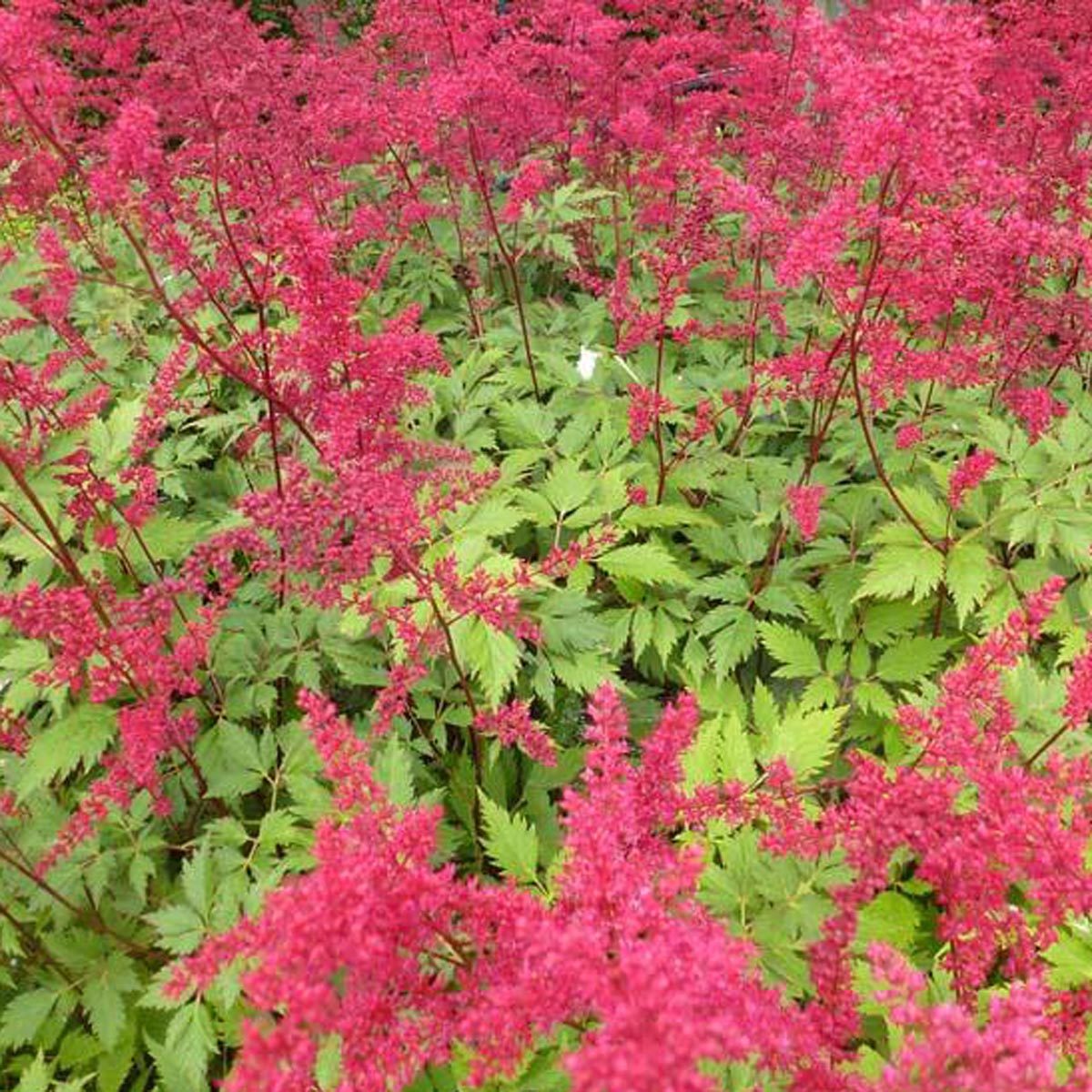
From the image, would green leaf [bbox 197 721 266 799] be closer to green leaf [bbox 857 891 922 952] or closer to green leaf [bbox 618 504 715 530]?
green leaf [bbox 618 504 715 530]

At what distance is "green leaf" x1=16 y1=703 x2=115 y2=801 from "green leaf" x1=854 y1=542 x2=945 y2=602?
2866mm

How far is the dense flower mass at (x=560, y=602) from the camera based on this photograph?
1.53 m

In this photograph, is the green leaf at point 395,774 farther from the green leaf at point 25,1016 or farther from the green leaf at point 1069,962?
the green leaf at point 1069,962

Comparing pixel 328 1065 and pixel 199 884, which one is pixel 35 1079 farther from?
pixel 328 1065

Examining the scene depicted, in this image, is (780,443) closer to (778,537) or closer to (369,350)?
(778,537)

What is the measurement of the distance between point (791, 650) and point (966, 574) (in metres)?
0.74

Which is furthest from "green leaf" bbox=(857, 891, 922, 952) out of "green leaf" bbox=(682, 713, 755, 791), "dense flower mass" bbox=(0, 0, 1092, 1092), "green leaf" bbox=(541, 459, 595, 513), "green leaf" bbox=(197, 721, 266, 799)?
"green leaf" bbox=(197, 721, 266, 799)

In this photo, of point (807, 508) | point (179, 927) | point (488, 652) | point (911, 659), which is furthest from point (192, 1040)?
point (911, 659)

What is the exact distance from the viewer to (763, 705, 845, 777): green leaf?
2.96 m

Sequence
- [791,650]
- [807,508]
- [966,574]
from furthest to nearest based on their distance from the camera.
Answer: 1. [791,650]
2. [966,574]
3. [807,508]

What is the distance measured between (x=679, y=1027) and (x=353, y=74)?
6.47 metres

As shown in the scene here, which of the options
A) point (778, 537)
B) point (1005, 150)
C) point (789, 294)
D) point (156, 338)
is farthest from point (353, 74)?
point (778, 537)

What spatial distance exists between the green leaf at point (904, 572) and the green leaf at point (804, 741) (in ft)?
2.08

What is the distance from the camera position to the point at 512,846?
278 cm
